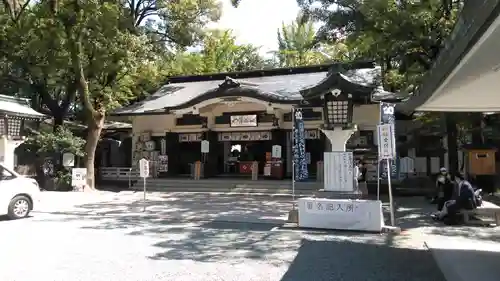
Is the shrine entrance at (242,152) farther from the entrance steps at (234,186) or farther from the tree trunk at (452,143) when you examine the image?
the tree trunk at (452,143)

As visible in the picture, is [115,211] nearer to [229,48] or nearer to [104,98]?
[104,98]

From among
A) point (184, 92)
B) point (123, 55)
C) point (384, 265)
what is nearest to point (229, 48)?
point (184, 92)

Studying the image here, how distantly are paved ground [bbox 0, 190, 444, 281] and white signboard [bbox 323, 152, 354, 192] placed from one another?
1.50 metres

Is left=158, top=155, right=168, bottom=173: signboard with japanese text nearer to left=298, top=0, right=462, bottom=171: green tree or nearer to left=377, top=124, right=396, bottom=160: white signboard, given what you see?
left=298, top=0, right=462, bottom=171: green tree

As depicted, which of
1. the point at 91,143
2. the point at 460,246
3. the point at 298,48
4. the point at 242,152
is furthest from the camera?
the point at 298,48

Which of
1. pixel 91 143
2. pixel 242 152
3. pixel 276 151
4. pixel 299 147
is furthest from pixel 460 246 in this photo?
pixel 242 152

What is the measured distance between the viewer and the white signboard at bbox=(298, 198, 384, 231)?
10.4 m

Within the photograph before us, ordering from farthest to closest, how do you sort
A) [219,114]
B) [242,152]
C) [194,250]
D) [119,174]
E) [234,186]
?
1. [242,152]
2. [119,174]
3. [219,114]
4. [234,186]
5. [194,250]

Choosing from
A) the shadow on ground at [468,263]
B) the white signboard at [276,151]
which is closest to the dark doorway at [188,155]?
the white signboard at [276,151]

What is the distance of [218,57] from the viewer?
35.0m

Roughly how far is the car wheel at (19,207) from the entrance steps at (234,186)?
29.0 ft

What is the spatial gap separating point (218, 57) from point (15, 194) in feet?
79.5

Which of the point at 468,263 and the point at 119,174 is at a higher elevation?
the point at 119,174

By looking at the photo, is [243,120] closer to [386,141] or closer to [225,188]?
[225,188]
